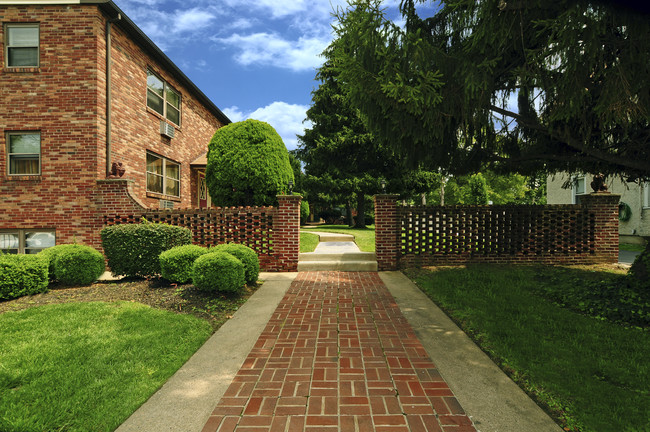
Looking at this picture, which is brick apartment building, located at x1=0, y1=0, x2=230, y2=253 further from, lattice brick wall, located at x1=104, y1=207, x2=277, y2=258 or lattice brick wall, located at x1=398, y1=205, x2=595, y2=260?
lattice brick wall, located at x1=398, y1=205, x2=595, y2=260

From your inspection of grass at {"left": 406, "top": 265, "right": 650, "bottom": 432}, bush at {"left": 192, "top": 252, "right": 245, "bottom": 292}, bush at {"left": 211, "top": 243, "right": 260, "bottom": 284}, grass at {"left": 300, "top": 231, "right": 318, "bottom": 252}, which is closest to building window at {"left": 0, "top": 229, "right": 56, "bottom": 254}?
bush at {"left": 211, "top": 243, "right": 260, "bottom": 284}

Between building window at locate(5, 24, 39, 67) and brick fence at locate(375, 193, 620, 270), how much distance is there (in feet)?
36.3

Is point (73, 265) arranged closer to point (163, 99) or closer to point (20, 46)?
point (20, 46)

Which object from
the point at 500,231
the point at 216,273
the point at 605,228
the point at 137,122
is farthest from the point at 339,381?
the point at 137,122

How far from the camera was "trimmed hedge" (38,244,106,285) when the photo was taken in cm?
608

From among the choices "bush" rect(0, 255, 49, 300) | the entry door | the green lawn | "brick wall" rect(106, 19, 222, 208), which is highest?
"brick wall" rect(106, 19, 222, 208)

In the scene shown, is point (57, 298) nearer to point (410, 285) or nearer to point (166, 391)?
point (166, 391)

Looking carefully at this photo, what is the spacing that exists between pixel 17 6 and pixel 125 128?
398cm

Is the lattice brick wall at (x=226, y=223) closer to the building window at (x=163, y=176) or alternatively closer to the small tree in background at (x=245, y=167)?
the small tree in background at (x=245, y=167)

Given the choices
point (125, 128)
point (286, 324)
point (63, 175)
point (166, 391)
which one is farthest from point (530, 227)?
point (63, 175)

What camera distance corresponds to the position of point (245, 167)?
9.95 meters

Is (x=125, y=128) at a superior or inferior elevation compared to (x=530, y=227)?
superior

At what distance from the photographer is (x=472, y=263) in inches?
323

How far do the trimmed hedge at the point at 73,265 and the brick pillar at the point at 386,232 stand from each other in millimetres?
6355
